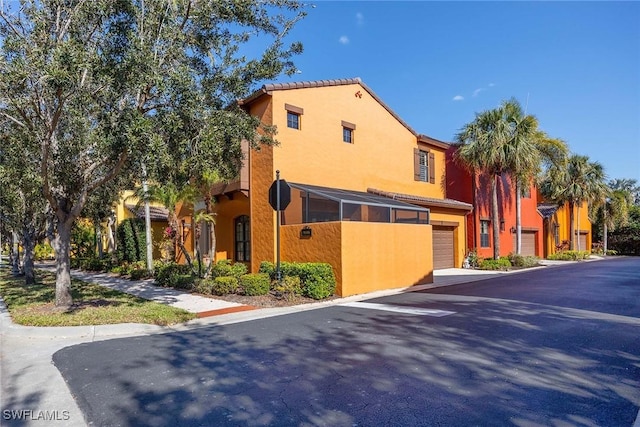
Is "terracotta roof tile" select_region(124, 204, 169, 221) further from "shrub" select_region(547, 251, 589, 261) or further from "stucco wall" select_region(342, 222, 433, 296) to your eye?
"shrub" select_region(547, 251, 589, 261)

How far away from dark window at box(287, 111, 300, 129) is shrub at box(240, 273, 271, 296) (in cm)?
625

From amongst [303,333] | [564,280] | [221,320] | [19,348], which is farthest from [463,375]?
[564,280]

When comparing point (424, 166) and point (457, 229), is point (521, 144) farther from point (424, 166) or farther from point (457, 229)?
point (457, 229)

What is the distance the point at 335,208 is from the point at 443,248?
35.1 feet

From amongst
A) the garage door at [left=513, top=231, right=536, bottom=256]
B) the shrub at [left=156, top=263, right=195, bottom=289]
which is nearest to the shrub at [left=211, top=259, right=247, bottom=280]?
the shrub at [left=156, top=263, right=195, bottom=289]

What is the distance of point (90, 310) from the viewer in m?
9.73

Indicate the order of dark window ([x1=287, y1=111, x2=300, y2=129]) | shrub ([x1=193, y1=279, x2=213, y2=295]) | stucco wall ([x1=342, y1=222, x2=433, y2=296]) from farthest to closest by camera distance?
dark window ([x1=287, y1=111, x2=300, y2=129]) < shrub ([x1=193, y1=279, x2=213, y2=295]) < stucco wall ([x1=342, y1=222, x2=433, y2=296])

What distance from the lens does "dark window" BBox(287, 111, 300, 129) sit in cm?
1549

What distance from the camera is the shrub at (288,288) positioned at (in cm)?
1166

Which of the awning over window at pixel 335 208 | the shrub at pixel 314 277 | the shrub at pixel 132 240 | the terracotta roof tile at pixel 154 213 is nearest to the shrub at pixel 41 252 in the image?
the terracotta roof tile at pixel 154 213

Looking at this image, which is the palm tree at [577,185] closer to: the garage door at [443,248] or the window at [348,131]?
the garage door at [443,248]

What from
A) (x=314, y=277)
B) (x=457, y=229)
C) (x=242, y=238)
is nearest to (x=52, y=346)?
(x=314, y=277)

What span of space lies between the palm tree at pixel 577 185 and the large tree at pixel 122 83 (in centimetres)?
2933

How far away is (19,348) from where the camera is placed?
6926 millimetres
